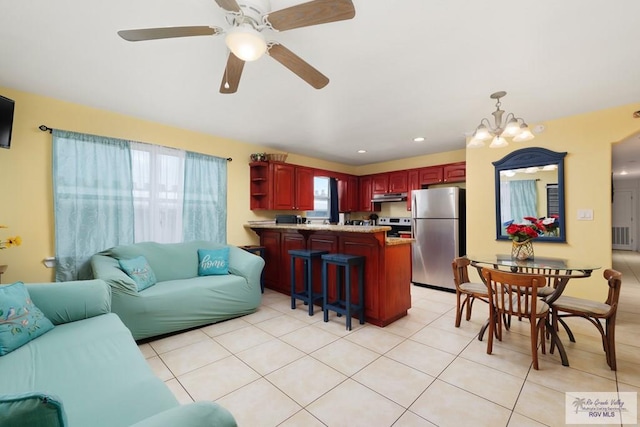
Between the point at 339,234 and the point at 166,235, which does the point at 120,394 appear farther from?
the point at 166,235

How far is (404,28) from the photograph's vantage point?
1.77 meters

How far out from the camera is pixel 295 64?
174 cm

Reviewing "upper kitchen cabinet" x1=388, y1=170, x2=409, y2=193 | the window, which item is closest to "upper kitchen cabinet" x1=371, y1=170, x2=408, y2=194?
"upper kitchen cabinet" x1=388, y1=170, x2=409, y2=193

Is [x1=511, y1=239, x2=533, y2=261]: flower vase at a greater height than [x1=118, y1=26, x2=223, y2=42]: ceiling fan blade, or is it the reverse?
[x1=118, y1=26, x2=223, y2=42]: ceiling fan blade

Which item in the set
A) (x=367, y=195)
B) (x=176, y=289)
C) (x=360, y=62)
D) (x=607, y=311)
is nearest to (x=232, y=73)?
(x=360, y=62)

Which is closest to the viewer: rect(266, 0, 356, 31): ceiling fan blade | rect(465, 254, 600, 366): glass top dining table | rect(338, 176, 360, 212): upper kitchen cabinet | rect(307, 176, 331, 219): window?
rect(266, 0, 356, 31): ceiling fan blade

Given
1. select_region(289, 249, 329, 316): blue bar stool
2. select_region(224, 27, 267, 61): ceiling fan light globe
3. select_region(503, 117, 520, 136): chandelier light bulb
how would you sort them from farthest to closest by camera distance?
select_region(289, 249, 329, 316): blue bar stool → select_region(503, 117, 520, 136): chandelier light bulb → select_region(224, 27, 267, 61): ceiling fan light globe

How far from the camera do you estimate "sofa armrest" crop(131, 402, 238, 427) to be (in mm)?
730

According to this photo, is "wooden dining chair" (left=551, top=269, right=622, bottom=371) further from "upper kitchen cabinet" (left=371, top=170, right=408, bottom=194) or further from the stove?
"upper kitchen cabinet" (left=371, top=170, right=408, bottom=194)

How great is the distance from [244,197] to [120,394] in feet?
11.5

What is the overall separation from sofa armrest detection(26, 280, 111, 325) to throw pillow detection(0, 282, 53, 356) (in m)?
0.10

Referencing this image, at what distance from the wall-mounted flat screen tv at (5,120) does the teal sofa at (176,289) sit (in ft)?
4.28

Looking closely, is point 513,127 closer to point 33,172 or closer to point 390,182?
point 390,182

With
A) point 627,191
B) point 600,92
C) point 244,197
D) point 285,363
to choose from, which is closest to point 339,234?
point 285,363
